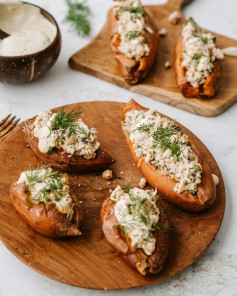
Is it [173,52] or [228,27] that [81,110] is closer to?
[173,52]

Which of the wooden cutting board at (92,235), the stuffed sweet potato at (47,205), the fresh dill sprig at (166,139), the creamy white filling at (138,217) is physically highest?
the fresh dill sprig at (166,139)

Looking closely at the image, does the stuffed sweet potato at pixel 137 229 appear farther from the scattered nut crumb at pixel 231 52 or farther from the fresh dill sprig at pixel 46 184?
the scattered nut crumb at pixel 231 52

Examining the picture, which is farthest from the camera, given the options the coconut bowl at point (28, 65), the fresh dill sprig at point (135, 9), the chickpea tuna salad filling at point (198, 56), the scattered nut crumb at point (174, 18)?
the scattered nut crumb at point (174, 18)

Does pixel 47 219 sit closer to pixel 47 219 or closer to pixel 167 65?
pixel 47 219

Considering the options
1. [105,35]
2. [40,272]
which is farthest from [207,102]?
[40,272]

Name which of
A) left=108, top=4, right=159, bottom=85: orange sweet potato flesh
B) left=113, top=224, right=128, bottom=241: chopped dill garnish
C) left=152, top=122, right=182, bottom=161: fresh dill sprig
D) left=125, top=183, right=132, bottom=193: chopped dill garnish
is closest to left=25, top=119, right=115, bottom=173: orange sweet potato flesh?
left=125, top=183, right=132, bottom=193: chopped dill garnish

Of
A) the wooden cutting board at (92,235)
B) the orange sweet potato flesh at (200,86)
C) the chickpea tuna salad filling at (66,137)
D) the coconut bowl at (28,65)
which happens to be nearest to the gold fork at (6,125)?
the wooden cutting board at (92,235)
